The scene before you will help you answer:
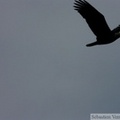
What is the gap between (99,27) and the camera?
104438mm

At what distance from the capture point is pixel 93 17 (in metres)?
104

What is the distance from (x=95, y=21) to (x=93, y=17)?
10 centimetres

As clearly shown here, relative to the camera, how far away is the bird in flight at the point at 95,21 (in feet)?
342

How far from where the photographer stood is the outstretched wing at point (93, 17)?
104 metres

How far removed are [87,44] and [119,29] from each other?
69 centimetres

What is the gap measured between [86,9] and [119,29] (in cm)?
74

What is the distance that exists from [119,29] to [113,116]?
154 cm

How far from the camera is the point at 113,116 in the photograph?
104 m

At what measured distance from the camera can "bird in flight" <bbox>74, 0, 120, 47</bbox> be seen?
342 feet

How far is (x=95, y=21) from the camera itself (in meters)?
104

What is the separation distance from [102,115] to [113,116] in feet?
0.66

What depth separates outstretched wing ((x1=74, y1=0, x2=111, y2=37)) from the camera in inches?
4107

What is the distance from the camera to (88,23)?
104 metres

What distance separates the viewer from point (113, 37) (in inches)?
4114
